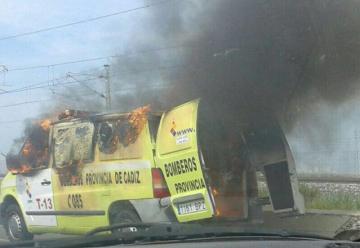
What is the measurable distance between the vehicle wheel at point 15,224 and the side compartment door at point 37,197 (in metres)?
0.15

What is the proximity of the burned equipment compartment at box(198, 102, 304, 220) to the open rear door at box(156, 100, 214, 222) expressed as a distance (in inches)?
15.0

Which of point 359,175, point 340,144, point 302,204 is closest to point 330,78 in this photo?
point 340,144

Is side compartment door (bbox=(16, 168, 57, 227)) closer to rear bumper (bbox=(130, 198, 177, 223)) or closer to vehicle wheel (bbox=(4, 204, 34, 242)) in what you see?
vehicle wheel (bbox=(4, 204, 34, 242))

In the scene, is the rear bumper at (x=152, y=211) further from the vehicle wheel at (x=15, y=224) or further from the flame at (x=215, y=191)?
the vehicle wheel at (x=15, y=224)

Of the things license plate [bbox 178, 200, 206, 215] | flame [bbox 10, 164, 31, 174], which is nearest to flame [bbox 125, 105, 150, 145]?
license plate [bbox 178, 200, 206, 215]

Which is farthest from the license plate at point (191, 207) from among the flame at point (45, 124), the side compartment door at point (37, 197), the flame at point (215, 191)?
the flame at point (45, 124)

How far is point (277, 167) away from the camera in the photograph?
25.3 ft

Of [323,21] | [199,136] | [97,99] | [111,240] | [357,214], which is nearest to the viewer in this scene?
[111,240]

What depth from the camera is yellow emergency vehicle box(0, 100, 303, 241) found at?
6.95 metres

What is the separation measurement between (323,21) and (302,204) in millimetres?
2433

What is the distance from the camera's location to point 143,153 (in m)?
7.21

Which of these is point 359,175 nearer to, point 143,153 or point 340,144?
point 340,144

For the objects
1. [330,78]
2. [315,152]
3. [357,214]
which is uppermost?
[330,78]

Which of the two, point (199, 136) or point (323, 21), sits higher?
point (323, 21)
